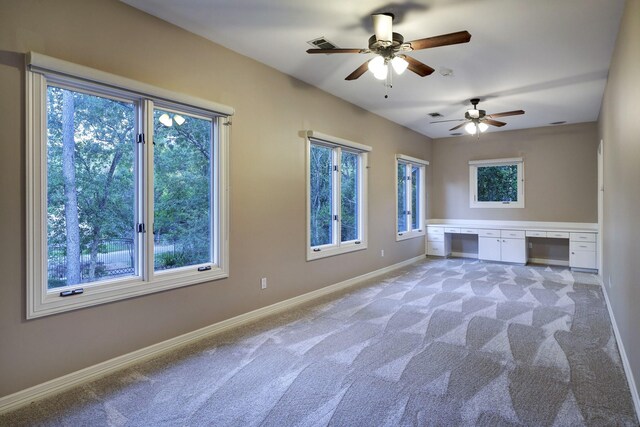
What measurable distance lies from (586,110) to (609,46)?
2.79 meters

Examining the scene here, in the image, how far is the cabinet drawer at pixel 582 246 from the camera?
6.21 m

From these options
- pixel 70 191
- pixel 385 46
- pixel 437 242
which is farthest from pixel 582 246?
pixel 70 191

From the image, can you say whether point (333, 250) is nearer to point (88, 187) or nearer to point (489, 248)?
point (88, 187)

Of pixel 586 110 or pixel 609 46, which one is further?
pixel 586 110

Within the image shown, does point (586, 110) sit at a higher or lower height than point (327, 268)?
higher

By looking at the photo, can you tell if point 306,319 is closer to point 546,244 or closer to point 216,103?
point 216,103

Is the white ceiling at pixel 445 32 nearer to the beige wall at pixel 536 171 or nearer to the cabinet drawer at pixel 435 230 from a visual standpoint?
the beige wall at pixel 536 171

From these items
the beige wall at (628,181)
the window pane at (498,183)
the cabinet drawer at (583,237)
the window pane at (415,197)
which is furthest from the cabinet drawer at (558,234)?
the beige wall at (628,181)

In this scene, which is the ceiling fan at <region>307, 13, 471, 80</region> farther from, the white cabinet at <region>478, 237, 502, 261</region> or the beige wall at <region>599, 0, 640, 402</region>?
the white cabinet at <region>478, 237, 502, 261</region>

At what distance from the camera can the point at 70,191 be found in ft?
8.31

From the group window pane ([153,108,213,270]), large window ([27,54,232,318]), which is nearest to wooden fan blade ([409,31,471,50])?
large window ([27,54,232,318])

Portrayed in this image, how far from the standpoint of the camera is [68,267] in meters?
2.52

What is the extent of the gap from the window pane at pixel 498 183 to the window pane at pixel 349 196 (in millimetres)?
3607

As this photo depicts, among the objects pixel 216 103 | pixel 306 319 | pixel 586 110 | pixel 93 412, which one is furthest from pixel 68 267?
pixel 586 110
